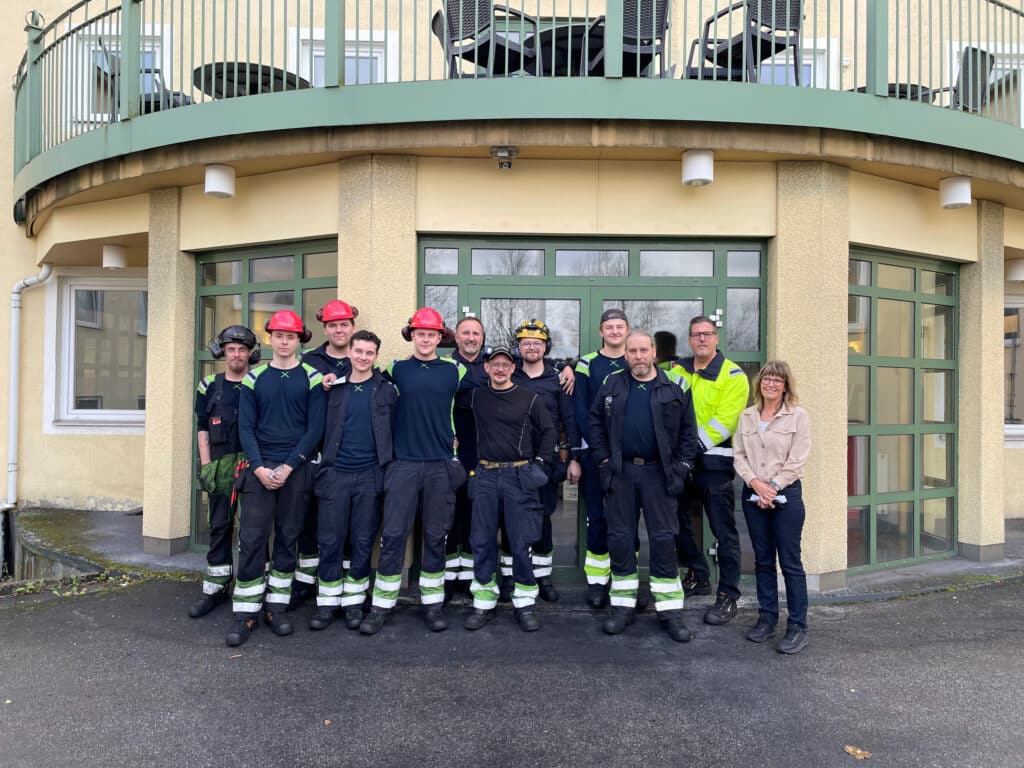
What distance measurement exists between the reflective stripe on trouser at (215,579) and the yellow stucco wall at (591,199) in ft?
9.75

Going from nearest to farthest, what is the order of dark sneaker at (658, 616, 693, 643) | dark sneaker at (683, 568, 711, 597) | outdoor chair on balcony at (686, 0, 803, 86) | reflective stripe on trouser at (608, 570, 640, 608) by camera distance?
1. dark sneaker at (658, 616, 693, 643)
2. reflective stripe on trouser at (608, 570, 640, 608)
3. outdoor chair on balcony at (686, 0, 803, 86)
4. dark sneaker at (683, 568, 711, 597)

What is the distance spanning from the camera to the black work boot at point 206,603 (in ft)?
15.9

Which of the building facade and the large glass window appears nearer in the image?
the building facade

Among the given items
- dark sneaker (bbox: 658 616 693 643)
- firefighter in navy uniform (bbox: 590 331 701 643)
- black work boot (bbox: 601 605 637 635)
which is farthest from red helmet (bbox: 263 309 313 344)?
dark sneaker (bbox: 658 616 693 643)

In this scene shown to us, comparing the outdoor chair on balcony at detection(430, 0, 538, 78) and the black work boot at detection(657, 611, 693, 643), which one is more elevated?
the outdoor chair on balcony at detection(430, 0, 538, 78)

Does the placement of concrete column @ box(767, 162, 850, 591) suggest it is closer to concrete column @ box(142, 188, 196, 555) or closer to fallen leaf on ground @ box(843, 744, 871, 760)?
fallen leaf on ground @ box(843, 744, 871, 760)

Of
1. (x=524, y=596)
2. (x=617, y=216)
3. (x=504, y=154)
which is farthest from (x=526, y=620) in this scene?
(x=504, y=154)

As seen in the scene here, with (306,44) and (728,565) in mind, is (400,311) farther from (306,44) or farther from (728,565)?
(306,44)

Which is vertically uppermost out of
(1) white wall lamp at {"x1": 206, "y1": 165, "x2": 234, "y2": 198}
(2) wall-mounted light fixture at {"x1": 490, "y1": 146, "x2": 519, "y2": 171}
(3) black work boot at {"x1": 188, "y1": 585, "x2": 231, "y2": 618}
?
(2) wall-mounted light fixture at {"x1": 490, "y1": 146, "x2": 519, "y2": 171}

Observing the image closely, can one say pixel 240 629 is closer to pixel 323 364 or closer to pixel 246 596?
pixel 246 596

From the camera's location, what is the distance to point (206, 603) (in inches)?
193

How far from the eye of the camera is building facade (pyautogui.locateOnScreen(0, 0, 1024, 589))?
5066 mm

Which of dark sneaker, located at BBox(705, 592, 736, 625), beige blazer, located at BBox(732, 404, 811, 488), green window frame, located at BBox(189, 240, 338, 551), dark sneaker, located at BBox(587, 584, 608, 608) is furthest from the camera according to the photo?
green window frame, located at BBox(189, 240, 338, 551)

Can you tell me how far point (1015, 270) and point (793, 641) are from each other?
6099 millimetres
